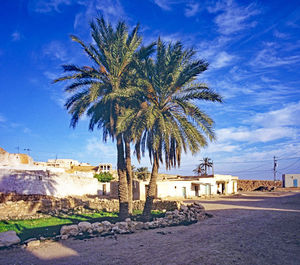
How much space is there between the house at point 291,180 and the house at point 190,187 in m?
17.5

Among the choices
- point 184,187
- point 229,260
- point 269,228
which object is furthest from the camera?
point 184,187

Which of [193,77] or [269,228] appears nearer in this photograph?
[269,228]

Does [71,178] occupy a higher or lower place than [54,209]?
higher

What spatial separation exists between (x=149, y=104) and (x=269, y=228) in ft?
28.3

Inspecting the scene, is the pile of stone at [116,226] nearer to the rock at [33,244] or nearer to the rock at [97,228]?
the rock at [97,228]

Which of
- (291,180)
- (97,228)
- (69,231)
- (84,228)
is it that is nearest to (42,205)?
(84,228)

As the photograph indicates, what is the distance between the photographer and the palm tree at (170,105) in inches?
543

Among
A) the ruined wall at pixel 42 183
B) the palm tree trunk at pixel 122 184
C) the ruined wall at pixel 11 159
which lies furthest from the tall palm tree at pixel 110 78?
the ruined wall at pixel 11 159

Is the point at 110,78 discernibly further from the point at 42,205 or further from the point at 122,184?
the point at 42,205

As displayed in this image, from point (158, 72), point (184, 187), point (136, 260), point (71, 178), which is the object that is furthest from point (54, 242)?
point (184, 187)

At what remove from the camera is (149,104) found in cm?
1490

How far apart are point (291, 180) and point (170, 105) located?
51.1 m

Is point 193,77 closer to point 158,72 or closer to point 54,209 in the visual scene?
point 158,72

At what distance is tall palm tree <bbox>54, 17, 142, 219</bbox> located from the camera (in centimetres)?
1505
